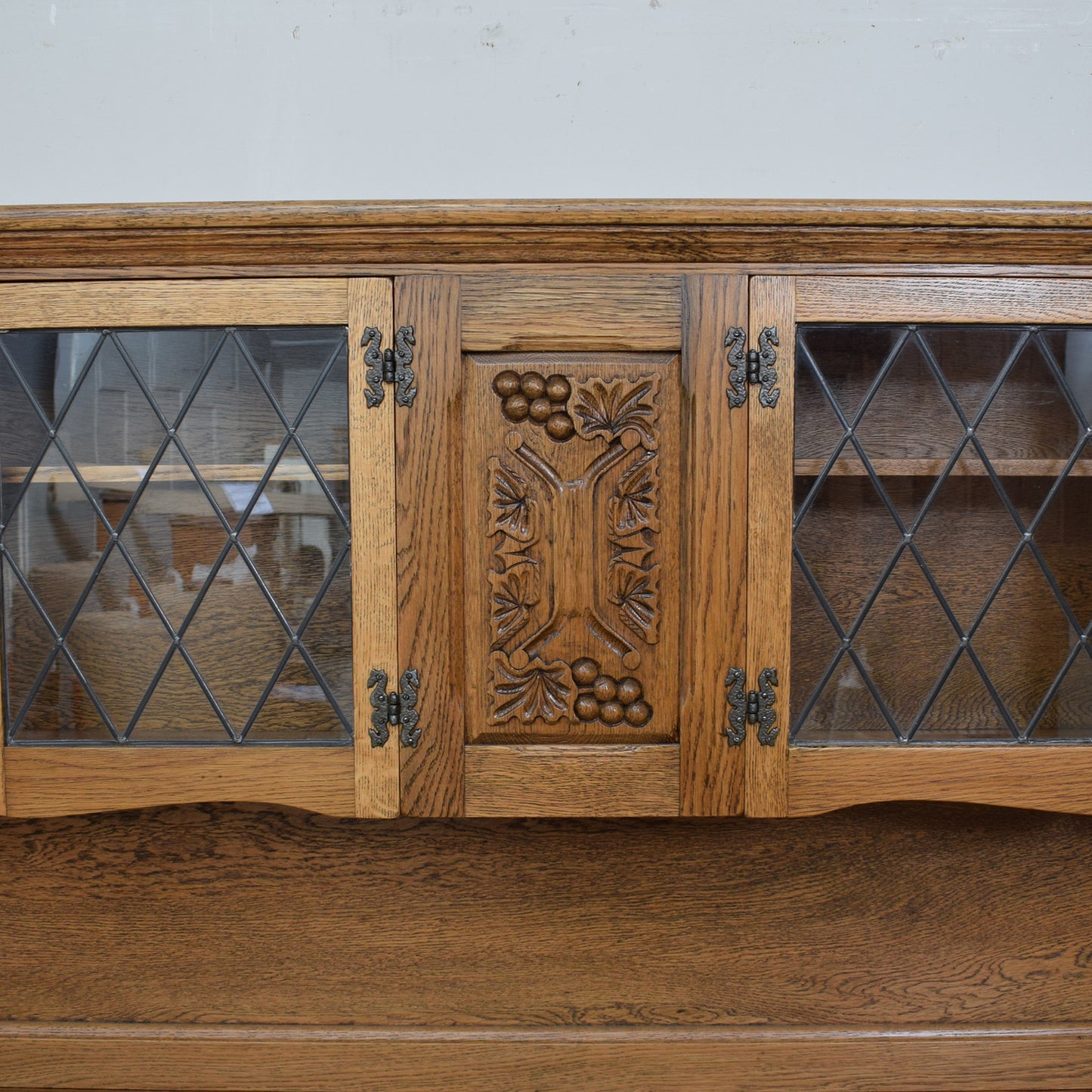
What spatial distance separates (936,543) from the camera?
0.91 metres

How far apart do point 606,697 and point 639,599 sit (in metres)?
0.11

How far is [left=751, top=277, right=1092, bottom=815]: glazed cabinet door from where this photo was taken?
88cm

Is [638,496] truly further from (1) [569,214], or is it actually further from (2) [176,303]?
(2) [176,303]

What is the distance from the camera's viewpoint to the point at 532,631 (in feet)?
2.90

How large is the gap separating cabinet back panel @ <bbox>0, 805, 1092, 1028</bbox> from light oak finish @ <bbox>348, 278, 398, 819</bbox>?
29 centimetres

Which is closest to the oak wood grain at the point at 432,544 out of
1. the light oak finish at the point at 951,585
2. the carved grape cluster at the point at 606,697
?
the carved grape cluster at the point at 606,697

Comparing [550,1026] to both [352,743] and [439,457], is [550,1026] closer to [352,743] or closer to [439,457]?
[352,743]

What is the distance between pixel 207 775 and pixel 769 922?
0.77m

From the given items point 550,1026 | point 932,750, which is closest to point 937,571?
point 932,750

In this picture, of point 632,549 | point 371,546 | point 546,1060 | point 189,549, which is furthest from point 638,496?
point 546,1060

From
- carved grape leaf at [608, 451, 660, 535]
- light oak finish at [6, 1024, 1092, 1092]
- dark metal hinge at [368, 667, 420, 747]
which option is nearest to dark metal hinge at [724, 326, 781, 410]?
carved grape leaf at [608, 451, 660, 535]

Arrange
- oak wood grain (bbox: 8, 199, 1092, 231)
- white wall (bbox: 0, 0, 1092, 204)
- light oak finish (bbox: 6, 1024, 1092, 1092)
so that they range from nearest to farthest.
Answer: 1. oak wood grain (bbox: 8, 199, 1092, 231)
2. light oak finish (bbox: 6, 1024, 1092, 1092)
3. white wall (bbox: 0, 0, 1092, 204)

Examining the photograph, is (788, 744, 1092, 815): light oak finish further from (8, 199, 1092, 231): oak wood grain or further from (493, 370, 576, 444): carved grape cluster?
(8, 199, 1092, 231): oak wood grain

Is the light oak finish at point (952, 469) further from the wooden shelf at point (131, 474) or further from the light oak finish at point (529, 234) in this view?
the wooden shelf at point (131, 474)
